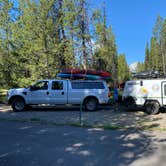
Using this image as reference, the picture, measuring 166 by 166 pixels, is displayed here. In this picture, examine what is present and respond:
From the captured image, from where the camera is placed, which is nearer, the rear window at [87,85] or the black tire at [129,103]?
the black tire at [129,103]

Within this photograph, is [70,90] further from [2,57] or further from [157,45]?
[157,45]

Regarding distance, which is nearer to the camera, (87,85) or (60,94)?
(60,94)

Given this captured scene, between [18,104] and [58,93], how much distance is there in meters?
2.67

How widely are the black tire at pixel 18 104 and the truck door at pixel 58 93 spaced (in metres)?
1.81

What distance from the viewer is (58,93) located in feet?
61.8

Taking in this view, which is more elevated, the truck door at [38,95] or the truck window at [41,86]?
the truck window at [41,86]

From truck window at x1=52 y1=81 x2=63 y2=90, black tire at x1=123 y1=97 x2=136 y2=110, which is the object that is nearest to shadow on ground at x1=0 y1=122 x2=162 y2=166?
black tire at x1=123 y1=97 x2=136 y2=110

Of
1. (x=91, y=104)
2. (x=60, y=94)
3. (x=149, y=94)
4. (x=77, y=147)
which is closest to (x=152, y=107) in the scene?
(x=149, y=94)

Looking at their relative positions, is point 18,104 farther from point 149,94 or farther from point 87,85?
point 149,94

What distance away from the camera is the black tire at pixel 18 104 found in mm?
18672

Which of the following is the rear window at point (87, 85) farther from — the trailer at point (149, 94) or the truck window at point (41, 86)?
the trailer at point (149, 94)

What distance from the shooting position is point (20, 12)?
94.4 feet

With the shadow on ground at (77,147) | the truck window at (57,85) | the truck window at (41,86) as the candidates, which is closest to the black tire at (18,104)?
the truck window at (41,86)

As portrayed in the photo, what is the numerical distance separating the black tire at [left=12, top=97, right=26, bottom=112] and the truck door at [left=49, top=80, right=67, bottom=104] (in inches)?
71.4
